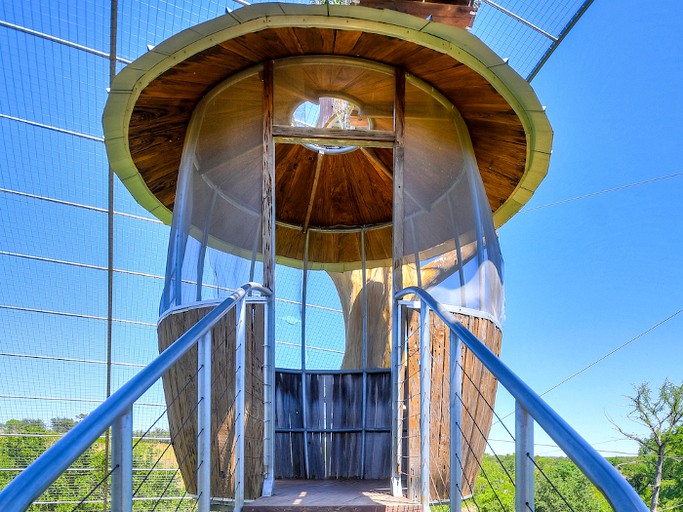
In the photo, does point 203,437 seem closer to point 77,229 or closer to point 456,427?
point 456,427

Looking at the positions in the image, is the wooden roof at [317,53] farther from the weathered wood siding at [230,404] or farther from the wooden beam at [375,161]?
the weathered wood siding at [230,404]

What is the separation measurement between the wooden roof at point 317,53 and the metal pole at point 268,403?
67.3 inches

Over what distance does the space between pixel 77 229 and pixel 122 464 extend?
814 cm

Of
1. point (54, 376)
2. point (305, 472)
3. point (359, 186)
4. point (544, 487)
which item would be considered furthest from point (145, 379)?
point (544, 487)

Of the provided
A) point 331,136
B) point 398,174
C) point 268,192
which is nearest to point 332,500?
→ point 268,192

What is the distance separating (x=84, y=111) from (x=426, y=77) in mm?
4973

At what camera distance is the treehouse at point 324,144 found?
4414 mm

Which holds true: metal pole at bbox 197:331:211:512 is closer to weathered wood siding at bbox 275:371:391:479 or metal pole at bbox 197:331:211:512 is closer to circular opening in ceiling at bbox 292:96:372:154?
weathered wood siding at bbox 275:371:391:479

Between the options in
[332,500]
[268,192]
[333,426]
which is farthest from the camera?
[333,426]

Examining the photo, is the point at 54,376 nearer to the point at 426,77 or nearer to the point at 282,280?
the point at 282,280

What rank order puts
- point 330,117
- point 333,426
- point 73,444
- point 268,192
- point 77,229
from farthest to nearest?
point 77,229
point 330,117
point 333,426
point 268,192
point 73,444

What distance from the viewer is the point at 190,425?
4.59 meters

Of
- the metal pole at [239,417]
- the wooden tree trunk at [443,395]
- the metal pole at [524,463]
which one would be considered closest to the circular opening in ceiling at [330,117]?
the wooden tree trunk at [443,395]

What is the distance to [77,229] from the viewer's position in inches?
368
